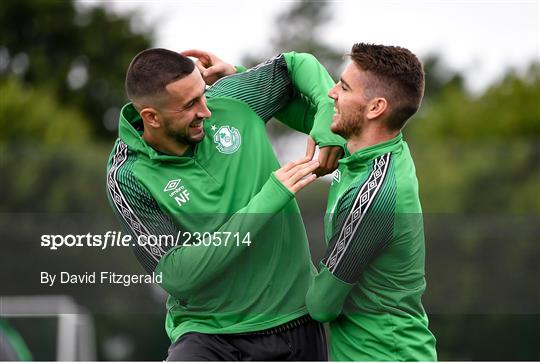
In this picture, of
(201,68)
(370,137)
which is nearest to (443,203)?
(201,68)

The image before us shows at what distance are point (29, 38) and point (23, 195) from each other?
11363 millimetres

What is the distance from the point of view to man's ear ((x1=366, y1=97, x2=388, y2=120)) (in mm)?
4191

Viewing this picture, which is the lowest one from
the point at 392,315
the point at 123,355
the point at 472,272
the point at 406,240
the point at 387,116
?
the point at 123,355

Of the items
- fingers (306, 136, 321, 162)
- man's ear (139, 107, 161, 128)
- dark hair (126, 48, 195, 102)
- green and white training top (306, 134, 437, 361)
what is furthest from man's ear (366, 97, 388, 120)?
man's ear (139, 107, 161, 128)

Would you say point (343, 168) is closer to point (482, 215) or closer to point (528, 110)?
point (482, 215)

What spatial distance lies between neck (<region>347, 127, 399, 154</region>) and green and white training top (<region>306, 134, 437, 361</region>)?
4 centimetres

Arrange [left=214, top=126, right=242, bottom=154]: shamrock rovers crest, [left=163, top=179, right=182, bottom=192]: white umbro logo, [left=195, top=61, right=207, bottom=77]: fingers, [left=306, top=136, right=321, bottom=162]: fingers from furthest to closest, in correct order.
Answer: [left=195, top=61, right=207, bottom=77]: fingers → [left=214, top=126, right=242, bottom=154]: shamrock rovers crest → [left=163, top=179, right=182, bottom=192]: white umbro logo → [left=306, top=136, right=321, bottom=162]: fingers

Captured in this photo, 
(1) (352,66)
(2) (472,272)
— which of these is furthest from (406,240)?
(2) (472,272)

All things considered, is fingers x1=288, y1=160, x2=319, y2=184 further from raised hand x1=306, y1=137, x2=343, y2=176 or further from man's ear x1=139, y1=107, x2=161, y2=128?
man's ear x1=139, y1=107, x2=161, y2=128

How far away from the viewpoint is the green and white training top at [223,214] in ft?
14.0

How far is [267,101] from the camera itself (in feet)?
15.4

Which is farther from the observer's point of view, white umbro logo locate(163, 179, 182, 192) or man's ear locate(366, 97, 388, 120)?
white umbro logo locate(163, 179, 182, 192)

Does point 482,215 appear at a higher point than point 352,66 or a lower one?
lower

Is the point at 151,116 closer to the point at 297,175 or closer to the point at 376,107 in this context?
the point at 297,175
